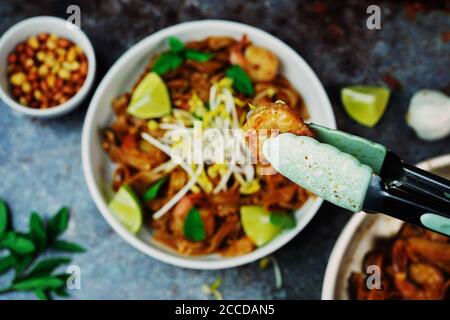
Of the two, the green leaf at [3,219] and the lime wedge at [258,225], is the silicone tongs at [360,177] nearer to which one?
the lime wedge at [258,225]

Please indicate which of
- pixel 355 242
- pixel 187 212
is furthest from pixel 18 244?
pixel 355 242

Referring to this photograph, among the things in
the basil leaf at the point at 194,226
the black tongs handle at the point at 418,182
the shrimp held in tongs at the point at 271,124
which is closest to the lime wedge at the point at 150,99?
the basil leaf at the point at 194,226

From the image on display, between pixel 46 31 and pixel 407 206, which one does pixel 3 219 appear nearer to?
pixel 46 31

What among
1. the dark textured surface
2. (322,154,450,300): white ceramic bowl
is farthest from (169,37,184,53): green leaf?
(322,154,450,300): white ceramic bowl

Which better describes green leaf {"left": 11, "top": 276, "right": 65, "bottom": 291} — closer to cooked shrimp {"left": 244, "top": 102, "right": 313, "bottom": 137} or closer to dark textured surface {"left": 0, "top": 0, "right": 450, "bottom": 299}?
dark textured surface {"left": 0, "top": 0, "right": 450, "bottom": 299}

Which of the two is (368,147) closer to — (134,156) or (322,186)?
(322,186)
